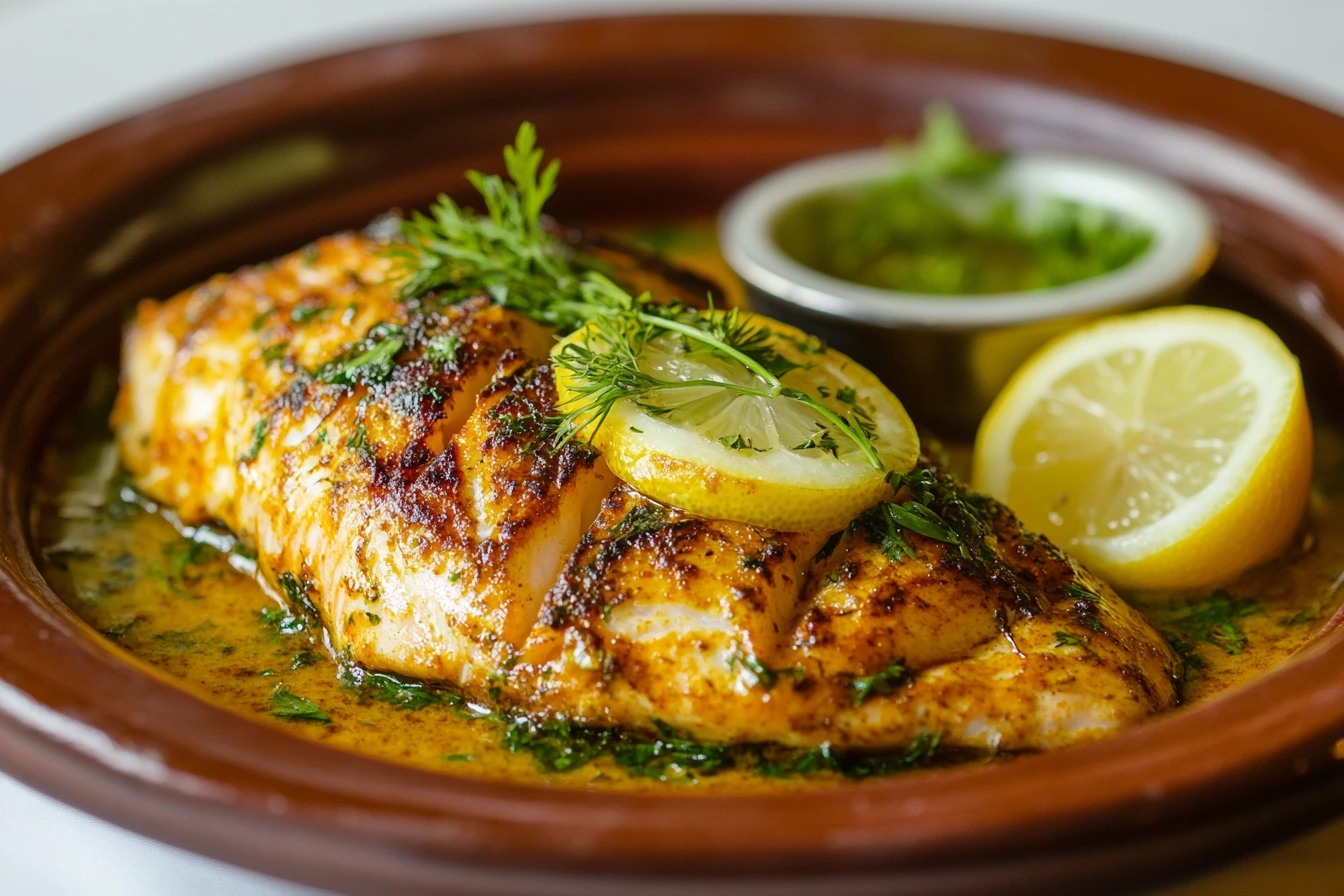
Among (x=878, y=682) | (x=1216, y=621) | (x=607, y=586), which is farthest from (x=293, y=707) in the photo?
(x=1216, y=621)

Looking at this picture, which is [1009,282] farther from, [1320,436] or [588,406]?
[588,406]

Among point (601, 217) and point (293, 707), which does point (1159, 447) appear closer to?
point (293, 707)

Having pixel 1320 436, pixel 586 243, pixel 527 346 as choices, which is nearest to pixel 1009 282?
pixel 1320 436

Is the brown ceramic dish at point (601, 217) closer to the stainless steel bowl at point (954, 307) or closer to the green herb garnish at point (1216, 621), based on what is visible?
the green herb garnish at point (1216, 621)

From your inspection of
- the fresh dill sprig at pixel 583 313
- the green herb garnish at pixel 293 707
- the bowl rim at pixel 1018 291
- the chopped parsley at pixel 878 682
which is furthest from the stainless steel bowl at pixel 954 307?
the green herb garnish at pixel 293 707

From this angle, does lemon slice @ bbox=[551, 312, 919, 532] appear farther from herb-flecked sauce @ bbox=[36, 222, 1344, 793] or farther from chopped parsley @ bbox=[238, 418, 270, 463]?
chopped parsley @ bbox=[238, 418, 270, 463]

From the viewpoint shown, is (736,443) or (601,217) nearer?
(736,443)

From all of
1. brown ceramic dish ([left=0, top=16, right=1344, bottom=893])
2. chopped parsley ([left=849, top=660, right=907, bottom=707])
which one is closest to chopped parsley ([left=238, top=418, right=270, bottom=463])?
brown ceramic dish ([left=0, top=16, right=1344, bottom=893])
